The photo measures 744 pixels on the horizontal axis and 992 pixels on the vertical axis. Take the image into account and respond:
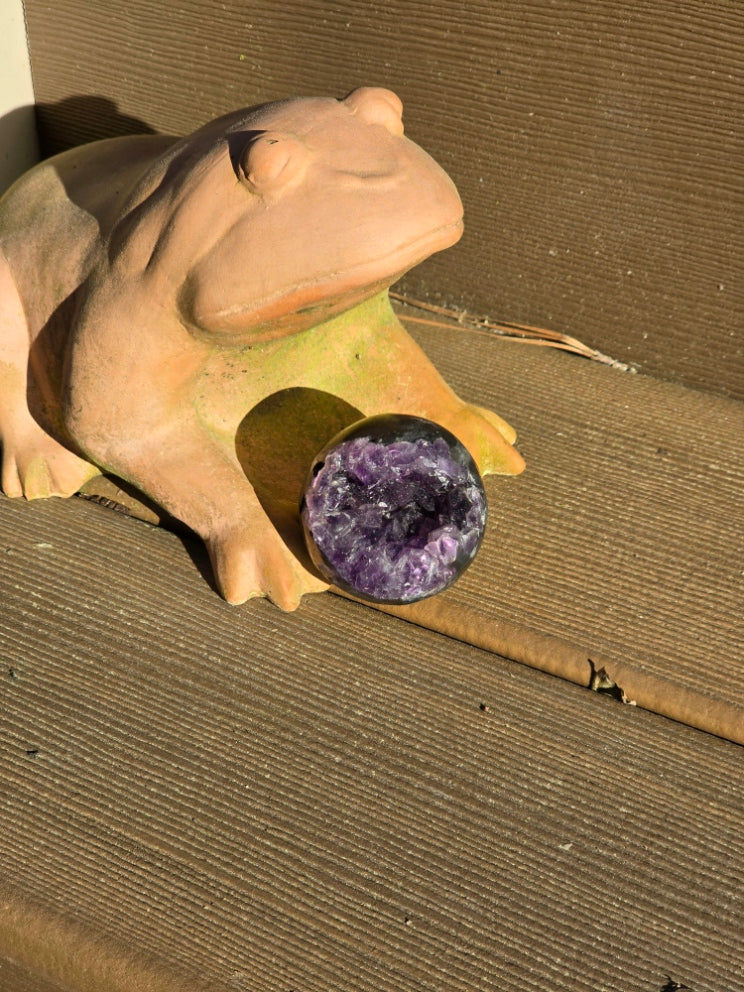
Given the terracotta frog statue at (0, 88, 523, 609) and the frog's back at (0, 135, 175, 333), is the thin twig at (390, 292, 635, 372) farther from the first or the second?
the frog's back at (0, 135, 175, 333)

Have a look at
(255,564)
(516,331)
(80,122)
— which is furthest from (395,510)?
(80,122)

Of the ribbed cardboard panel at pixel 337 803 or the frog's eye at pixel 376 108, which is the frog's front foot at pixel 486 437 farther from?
the frog's eye at pixel 376 108

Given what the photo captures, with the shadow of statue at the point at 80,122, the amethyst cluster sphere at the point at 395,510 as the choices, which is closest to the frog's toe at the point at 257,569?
the amethyst cluster sphere at the point at 395,510

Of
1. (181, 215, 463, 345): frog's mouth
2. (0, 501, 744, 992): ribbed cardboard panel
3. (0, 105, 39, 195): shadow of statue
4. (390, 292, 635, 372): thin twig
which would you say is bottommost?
(0, 501, 744, 992): ribbed cardboard panel

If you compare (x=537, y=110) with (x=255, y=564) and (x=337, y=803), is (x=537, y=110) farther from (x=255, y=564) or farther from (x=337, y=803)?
(x=337, y=803)

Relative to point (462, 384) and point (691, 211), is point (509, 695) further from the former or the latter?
point (691, 211)

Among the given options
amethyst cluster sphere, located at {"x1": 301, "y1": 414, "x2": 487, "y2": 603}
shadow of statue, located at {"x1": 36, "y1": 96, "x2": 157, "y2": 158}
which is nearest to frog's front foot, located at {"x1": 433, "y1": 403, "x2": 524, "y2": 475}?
amethyst cluster sphere, located at {"x1": 301, "y1": 414, "x2": 487, "y2": 603}
